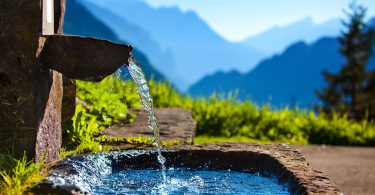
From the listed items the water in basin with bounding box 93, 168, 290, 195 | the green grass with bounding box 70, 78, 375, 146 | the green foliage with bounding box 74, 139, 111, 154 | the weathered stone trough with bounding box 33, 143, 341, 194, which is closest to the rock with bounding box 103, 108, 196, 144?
the green foliage with bounding box 74, 139, 111, 154

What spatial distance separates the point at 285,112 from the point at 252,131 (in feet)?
5.29

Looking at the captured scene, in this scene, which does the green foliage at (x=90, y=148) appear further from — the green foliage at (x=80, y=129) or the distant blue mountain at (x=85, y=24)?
the distant blue mountain at (x=85, y=24)

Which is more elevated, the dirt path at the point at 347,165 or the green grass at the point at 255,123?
the green grass at the point at 255,123

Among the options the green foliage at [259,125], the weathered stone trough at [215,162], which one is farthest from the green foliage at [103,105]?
the green foliage at [259,125]

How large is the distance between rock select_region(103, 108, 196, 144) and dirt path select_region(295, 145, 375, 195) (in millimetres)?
1957

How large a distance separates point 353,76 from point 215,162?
29.2 m

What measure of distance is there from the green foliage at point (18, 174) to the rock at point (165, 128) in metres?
2.35

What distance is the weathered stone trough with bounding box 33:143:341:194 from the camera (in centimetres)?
409

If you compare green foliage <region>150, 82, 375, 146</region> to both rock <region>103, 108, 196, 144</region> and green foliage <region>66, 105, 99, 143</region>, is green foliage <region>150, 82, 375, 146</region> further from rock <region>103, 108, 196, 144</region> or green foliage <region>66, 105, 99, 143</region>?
green foliage <region>66, 105, 99, 143</region>

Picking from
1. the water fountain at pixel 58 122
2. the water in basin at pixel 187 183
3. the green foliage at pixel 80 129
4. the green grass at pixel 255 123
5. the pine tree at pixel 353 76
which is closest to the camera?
the water fountain at pixel 58 122

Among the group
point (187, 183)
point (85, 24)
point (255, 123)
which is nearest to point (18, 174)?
point (187, 183)

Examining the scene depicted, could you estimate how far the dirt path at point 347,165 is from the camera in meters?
6.79

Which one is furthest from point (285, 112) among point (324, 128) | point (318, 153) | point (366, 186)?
point (366, 186)

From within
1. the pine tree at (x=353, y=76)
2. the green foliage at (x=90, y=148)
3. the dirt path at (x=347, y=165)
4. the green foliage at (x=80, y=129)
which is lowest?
the dirt path at (x=347, y=165)
